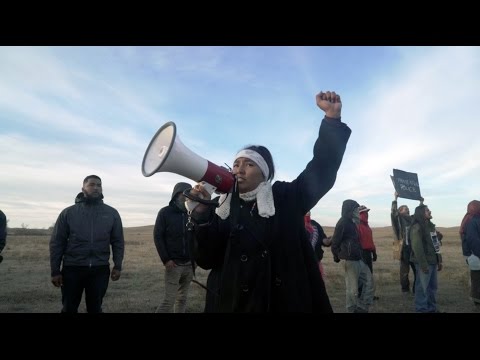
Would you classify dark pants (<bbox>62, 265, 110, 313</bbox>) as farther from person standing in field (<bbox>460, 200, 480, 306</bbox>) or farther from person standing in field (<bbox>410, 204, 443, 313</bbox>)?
person standing in field (<bbox>460, 200, 480, 306</bbox>)

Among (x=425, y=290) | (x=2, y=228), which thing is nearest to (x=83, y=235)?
(x=2, y=228)

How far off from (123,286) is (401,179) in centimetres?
786

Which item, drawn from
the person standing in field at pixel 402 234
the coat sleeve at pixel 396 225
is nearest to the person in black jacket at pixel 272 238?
the person standing in field at pixel 402 234

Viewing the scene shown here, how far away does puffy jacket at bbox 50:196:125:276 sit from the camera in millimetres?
4953

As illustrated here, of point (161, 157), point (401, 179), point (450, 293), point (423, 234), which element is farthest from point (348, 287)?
point (161, 157)

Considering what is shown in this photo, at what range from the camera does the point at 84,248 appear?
4.98 m

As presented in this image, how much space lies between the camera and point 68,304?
15.8ft

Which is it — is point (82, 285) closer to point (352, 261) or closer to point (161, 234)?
point (161, 234)

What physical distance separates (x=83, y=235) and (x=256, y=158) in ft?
11.1

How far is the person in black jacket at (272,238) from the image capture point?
2.20m

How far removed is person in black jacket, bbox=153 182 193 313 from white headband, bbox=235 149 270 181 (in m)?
3.77

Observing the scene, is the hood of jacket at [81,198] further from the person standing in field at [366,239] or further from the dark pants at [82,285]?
the person standing in field at [366,239]

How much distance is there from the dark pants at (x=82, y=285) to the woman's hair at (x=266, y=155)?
3.27 metres
